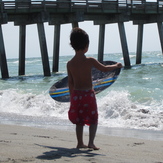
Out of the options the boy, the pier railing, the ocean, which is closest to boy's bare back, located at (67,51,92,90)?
the boy

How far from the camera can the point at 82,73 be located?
425 centimetres

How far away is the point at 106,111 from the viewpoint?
913 centimetres

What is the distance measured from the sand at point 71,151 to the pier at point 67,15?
58.7ft

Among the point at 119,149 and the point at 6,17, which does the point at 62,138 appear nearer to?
the point at 119,149

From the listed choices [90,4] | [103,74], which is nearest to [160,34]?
[90,4]

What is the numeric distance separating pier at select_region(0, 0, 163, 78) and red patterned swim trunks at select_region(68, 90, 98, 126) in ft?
60.2

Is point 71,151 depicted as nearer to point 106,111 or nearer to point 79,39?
point 79,39

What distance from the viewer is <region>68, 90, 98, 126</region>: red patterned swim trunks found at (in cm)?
423

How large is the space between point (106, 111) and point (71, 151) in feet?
16.9

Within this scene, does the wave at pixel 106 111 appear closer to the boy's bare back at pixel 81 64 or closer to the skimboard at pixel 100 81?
the skimboard at pixel 100 81

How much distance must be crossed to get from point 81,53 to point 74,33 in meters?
0.21

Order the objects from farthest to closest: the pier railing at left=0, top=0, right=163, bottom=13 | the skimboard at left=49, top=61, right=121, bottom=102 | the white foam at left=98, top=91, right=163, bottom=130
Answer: the pier railing at left=0, top=0, right=163, bottom=13
the white foam at left=98, top=91, right=163, bottom=130
the skimboard at left=49, top=61, right=121, bottom=102

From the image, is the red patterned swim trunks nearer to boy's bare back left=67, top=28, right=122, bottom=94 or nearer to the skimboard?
boy's bare back left=67, top=28, right=122, bottom=94

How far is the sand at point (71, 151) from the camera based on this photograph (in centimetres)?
357
